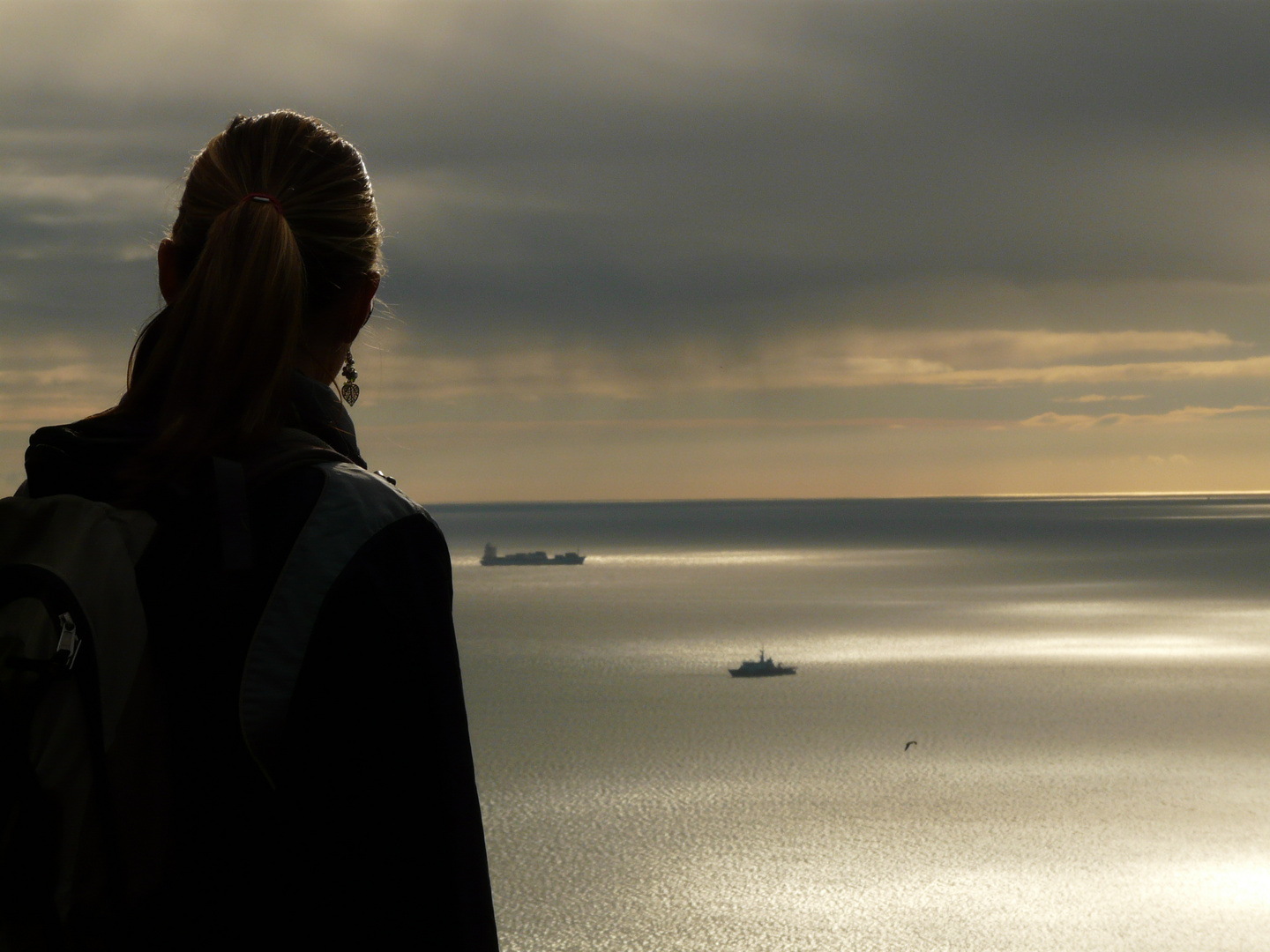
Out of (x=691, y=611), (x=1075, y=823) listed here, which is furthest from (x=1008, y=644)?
(x=1075, y=823)

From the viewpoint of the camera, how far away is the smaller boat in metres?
84.9

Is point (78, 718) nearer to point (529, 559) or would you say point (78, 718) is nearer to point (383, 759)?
Result: point (383, 759)

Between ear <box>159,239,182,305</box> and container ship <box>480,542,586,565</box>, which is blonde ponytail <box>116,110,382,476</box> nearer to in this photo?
ear <box>159,239,182,305</box>

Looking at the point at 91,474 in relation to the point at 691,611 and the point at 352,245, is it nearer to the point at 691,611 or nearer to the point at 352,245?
the point at 352,245

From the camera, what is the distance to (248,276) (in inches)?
49.6

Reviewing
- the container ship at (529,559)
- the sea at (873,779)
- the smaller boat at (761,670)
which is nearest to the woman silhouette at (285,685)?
the sea at (873,779)

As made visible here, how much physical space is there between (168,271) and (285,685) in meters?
0.62

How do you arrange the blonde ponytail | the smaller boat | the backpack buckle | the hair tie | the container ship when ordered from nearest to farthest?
the backpack buckle → the blonde ponytail → the hair tie → the smaller boat → the container ship

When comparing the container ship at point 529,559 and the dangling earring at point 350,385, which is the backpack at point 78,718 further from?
the container ship at point 529,559

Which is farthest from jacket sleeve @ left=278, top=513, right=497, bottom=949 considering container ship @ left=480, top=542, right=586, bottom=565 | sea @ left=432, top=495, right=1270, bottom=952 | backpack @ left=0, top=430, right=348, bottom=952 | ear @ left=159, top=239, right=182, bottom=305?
container ship @ left=480, top=542, right=586, bottom=565

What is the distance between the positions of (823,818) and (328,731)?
5838cm

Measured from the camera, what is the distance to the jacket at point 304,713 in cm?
115

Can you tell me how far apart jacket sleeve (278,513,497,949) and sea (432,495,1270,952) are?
4339 cm

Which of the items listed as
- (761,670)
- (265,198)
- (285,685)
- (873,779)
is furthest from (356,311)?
(761,670)
